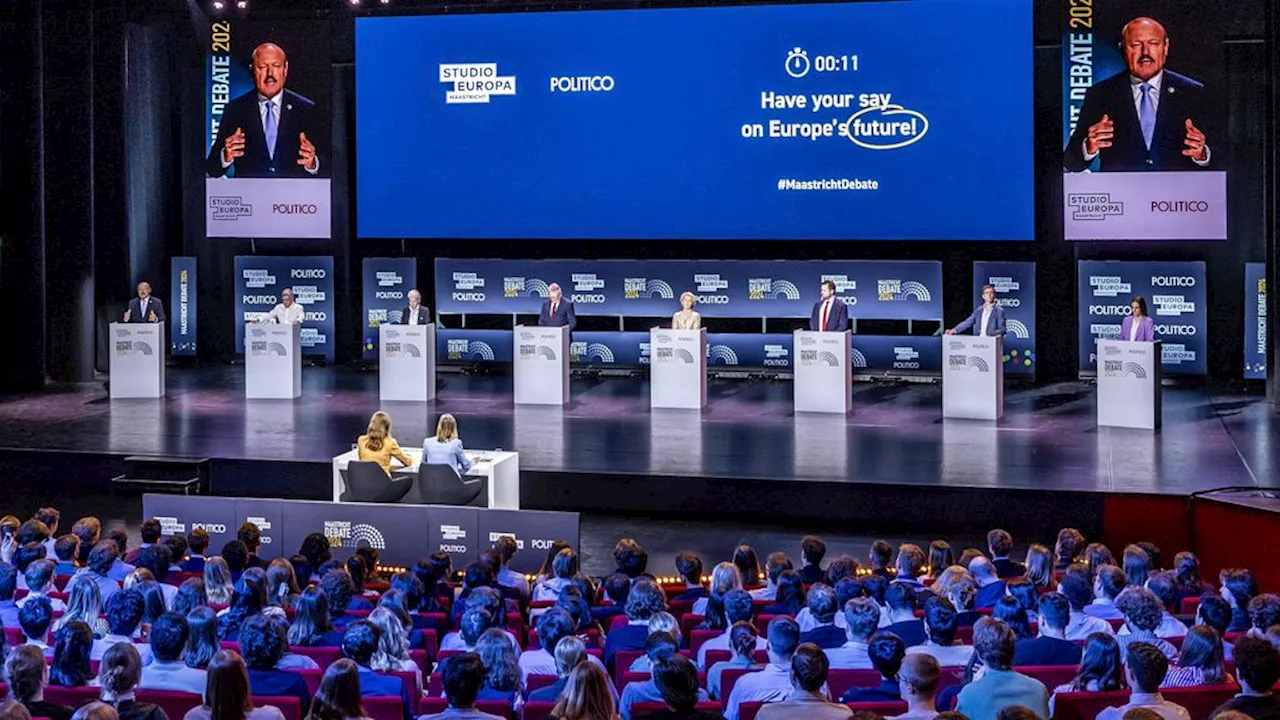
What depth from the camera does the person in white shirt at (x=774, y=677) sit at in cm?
612

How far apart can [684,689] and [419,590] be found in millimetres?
2756

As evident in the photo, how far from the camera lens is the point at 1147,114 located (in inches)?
711

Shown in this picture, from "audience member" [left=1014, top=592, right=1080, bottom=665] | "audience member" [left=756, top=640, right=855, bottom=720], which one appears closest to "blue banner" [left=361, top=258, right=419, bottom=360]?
"audience member" [left=1014, top=592, right=1080, bottom=665]

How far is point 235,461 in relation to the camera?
13.6 meters

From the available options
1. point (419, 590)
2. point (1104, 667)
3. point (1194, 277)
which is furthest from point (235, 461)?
point (1194, 277)

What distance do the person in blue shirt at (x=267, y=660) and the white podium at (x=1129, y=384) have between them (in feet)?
34.6

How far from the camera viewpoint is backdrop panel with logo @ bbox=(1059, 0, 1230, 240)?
17891 millimetres

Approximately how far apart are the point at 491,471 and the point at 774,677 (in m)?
5.92

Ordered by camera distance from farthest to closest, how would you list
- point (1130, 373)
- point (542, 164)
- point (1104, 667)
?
point (542, 164), point (1130, 373), point (1104, 667)

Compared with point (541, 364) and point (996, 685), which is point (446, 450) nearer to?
point (541, 364)

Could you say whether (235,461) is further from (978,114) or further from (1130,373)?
(978,114)

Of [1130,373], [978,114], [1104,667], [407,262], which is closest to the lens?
[1104,667]

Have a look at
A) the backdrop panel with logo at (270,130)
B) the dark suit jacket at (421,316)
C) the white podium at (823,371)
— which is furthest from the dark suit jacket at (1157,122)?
the backdrop panel with logo at (270,130)

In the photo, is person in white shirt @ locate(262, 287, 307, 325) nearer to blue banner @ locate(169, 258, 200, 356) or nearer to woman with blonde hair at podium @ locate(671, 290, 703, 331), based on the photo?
blue banner @ locate(169, 258, 200, 356)
